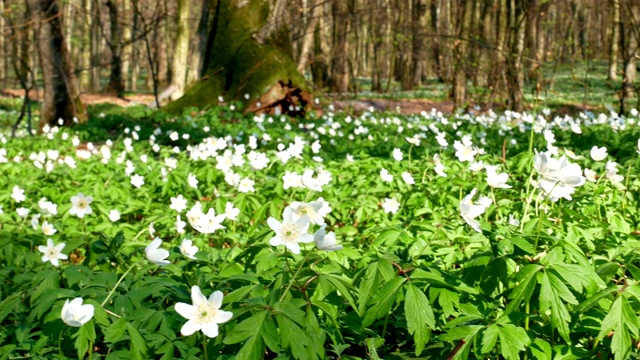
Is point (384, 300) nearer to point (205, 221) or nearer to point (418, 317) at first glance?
point (418, 317)

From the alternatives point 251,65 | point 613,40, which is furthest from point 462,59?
point 613,40

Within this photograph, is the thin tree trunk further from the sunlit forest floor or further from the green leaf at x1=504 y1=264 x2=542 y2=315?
the green leaf at x1=504 y1=264 x2=542 y2=315

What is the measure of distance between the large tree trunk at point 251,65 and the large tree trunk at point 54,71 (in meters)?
1.77

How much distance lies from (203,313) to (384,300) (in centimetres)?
49

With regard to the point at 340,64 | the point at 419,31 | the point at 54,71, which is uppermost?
the point at 419,31

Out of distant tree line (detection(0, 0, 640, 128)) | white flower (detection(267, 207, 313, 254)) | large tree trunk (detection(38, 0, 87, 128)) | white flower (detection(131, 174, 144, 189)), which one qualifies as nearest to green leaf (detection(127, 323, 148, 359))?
white flower (detection(267, 207, 313, 254))

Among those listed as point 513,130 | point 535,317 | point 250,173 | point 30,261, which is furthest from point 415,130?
point 535,317

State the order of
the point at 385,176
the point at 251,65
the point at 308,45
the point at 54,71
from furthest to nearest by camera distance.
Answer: the point at 308,45 < the point at 54,71 < the point at 251,65 < the point at 385,176

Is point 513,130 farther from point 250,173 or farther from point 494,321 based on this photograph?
point 494,321

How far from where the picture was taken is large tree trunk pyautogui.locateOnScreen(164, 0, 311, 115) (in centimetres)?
1123

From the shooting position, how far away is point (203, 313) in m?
1.80

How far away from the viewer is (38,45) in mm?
11312

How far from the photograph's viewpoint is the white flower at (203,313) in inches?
69.6

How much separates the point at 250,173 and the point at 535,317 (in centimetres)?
351
